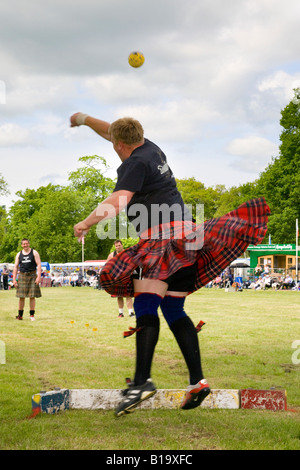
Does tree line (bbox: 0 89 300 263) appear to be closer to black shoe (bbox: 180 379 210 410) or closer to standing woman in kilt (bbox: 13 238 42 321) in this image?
standing woman in kilt (bbox: 13 238 42 321)

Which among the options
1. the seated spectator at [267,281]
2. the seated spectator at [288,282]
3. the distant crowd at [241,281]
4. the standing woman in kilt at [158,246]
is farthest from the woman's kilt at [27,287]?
the seated spectator at [288,282]

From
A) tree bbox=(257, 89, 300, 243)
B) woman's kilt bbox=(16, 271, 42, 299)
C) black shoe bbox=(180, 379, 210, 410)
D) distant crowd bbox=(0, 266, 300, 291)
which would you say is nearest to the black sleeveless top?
woman's kilt bbox=(16, 271, 42, 299)

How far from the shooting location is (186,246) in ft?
9.96

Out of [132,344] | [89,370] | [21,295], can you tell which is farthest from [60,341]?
[21,295]

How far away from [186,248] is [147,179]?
1.55 feet

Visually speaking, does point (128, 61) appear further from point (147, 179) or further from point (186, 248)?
point (186, 248)

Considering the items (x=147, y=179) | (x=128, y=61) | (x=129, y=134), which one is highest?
(x=128, y=61)

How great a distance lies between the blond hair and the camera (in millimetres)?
3088

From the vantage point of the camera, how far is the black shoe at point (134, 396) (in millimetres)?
2836

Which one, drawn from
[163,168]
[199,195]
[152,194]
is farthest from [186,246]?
[199,195]

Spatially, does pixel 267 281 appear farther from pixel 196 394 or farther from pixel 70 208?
pixel 70 208

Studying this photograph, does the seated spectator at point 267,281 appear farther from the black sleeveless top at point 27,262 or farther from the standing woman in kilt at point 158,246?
the standing woman in kilt at point 158,246

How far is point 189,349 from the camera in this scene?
10.2ft

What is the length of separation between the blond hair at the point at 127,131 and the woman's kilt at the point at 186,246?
56cm
